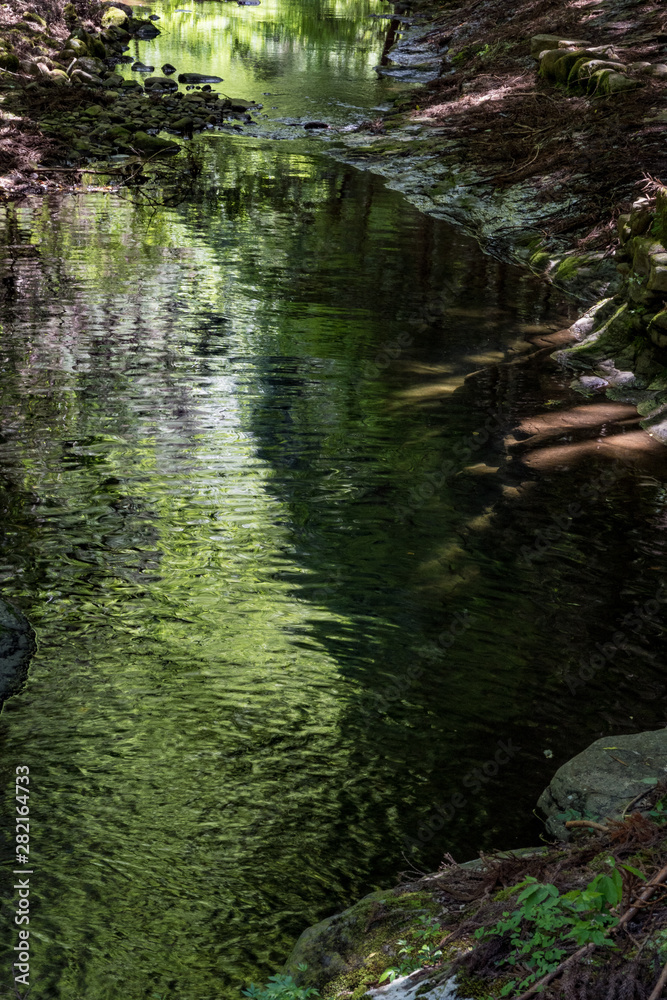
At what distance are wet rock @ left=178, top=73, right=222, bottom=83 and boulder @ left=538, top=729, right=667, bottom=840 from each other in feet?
80.1

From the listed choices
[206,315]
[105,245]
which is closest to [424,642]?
[206,315]

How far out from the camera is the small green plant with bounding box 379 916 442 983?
9.20ft

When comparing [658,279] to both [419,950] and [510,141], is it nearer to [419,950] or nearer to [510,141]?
[419,950]

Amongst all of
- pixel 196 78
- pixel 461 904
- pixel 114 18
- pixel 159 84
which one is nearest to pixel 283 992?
pixel 461 904

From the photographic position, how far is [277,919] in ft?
12.1

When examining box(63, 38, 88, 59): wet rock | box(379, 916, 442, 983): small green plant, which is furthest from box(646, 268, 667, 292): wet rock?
box(63, 38, 88, 59): wet rock

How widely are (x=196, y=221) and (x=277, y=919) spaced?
484 inches

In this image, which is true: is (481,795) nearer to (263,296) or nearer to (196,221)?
(263,296)

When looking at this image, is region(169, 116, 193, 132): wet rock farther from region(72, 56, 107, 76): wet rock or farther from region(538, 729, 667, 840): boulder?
region(538, 729, 667, 840): boulder

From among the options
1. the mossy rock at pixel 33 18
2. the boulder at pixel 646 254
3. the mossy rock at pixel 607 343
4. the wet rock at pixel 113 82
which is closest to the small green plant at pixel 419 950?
the mossy rock at pixel 607 343

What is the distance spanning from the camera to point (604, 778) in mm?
3887

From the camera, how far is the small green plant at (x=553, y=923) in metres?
2.41

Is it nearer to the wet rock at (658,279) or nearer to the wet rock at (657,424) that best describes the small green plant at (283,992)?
the wet rock at (657,424)

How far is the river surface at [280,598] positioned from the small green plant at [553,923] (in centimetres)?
132
